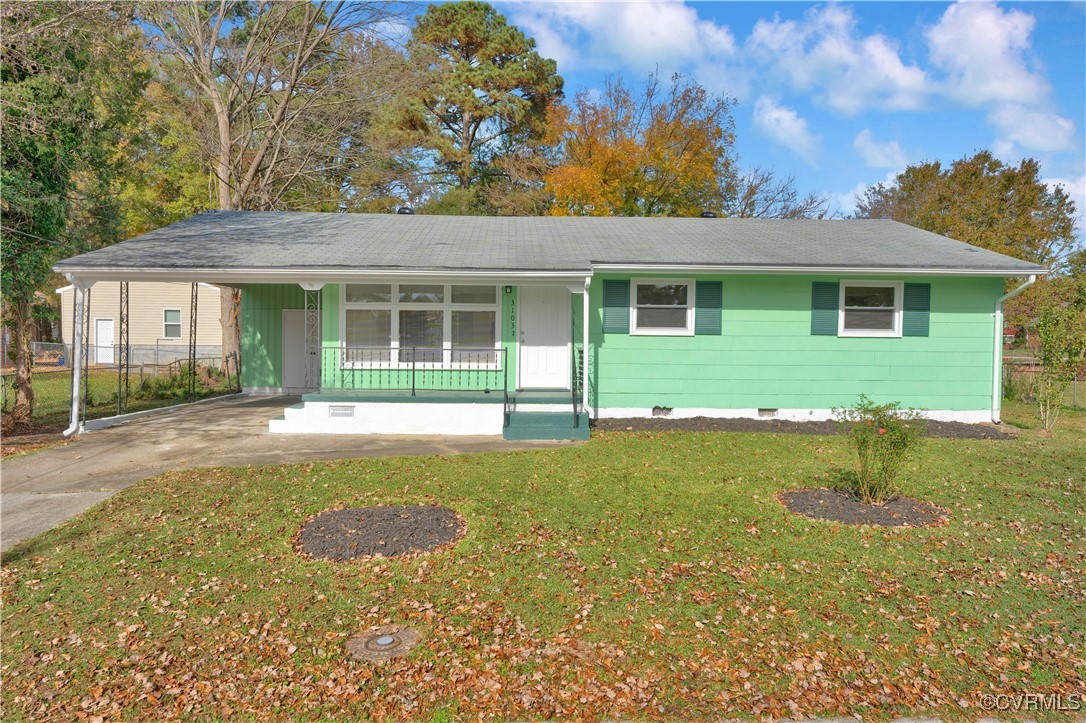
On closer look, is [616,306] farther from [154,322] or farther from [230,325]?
[154,322]

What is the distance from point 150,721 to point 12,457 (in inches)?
308

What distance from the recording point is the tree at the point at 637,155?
72.7 ft

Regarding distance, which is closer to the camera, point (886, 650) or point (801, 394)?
point (886, 650)

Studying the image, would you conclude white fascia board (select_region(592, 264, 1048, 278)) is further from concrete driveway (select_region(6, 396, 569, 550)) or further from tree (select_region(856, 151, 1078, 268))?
tree (select_region(856, 151, 1078, 268))

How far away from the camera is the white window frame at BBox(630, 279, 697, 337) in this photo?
464 inches

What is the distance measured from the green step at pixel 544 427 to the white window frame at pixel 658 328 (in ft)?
6.97

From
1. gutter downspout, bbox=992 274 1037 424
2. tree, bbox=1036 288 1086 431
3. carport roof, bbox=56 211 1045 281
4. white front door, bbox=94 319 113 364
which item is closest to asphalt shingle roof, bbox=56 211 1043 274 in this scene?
carport roof, bbox=56 211 1045 281

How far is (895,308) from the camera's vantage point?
11977 mm

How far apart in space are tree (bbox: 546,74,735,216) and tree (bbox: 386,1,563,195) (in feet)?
11.3

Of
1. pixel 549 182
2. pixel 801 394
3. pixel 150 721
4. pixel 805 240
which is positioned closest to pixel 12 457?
pixel 150 721

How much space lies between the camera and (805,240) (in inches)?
532

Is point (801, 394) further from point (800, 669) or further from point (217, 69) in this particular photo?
point (217, 69)

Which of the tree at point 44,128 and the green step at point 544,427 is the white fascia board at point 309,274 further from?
the green step at point 544,427

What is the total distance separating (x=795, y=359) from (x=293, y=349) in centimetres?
1190
